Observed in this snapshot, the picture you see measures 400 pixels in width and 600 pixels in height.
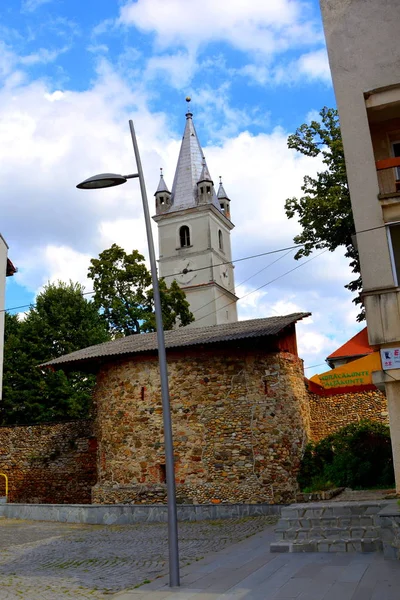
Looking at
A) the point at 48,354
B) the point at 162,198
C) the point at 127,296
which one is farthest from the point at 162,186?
the point at 48,354

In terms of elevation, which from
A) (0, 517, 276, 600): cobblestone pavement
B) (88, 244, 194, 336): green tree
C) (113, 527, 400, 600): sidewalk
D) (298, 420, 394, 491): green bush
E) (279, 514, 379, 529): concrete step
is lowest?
(0, 517, 276, 600): cobblestone pavement

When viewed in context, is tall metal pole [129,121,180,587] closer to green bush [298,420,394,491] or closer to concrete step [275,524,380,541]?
concrete step [275,524,380,541]

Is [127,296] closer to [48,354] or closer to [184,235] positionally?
[48,354]

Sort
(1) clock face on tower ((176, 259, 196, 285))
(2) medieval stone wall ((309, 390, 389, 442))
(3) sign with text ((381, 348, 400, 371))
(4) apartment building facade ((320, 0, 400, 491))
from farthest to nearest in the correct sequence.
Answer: (1) clock face on tower ((176, 259, 196, 285)), (2) medieval stone wall ((309, 390, 389, 442)), (4) apartment building facade ((320, 0, 400, 491)), (3) sign with text ((381, 348, 400, 371))

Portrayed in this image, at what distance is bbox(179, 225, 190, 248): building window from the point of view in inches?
2152

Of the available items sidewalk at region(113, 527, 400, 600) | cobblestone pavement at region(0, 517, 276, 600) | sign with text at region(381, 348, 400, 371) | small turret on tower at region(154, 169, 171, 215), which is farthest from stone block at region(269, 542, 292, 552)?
small turret on tower at region(154, 169, 171, 215)

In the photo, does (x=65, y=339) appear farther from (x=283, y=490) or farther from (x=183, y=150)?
(x=183, y=150)

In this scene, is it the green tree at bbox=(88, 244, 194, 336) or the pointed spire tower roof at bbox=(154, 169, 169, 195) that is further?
the pointed spire tower roof at bbox=(154, 169, 169, 195)

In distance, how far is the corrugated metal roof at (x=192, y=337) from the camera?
1662 centimetres

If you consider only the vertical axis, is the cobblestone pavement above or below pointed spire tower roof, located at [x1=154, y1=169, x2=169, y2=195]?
below

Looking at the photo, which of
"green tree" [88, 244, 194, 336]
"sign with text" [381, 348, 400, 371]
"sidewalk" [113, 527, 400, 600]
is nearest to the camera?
"sidewalk" [113, 527, 400, 600]

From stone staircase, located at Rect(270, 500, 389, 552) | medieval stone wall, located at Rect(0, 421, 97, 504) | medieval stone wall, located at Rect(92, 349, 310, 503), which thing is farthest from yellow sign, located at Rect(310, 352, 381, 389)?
medieval stone wall, located at Rect(0, 421, 97, 504)

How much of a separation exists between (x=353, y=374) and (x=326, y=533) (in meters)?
3.21

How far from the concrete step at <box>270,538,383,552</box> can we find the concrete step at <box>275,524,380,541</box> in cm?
13
